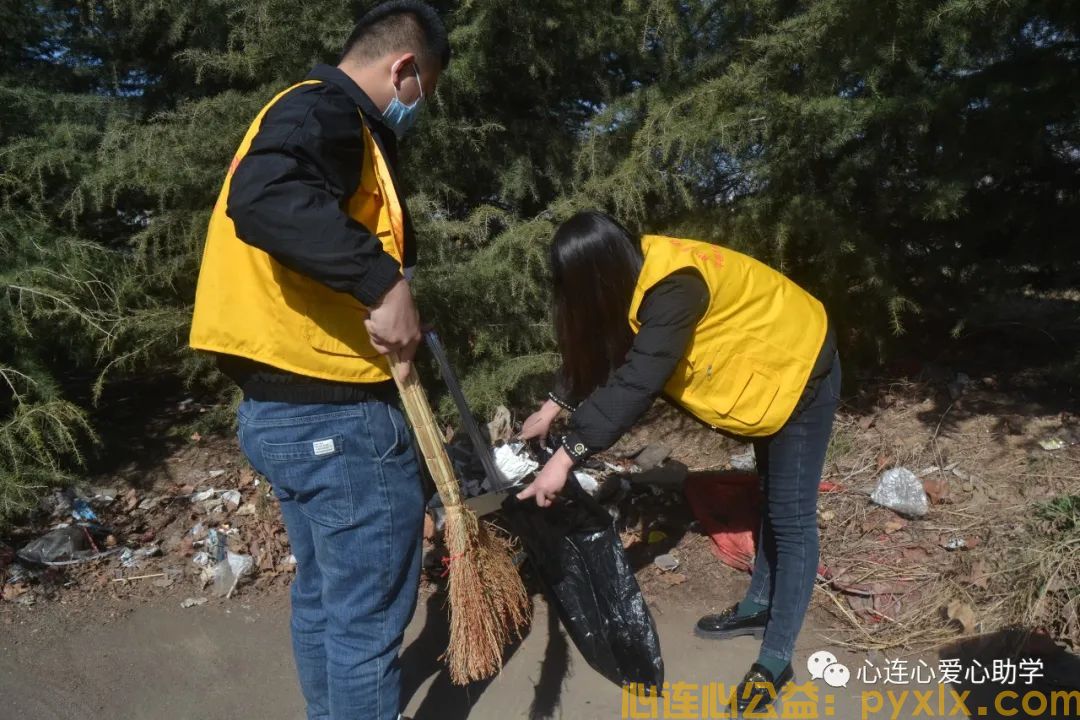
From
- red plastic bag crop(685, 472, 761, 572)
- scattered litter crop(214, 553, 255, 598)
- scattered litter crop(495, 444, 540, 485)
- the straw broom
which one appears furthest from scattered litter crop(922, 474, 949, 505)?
scattered litter crop(214, 553, 255, 598)

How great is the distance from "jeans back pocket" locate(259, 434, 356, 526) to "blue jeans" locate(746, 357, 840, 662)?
1.38 m

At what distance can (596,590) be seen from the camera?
2658 mm

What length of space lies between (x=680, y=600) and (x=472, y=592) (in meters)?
1.32

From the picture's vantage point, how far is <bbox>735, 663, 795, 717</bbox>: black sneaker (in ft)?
8.26

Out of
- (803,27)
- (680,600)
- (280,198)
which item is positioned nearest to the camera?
(280,198)

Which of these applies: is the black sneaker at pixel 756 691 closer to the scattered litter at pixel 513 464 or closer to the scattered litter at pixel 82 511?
the scattered litter at pixel 513 464

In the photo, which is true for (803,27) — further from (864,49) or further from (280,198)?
(280,198)

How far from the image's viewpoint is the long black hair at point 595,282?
7.27ft

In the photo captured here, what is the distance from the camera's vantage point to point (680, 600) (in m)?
3.21

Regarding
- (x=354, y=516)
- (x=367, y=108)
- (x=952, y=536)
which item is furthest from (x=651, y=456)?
(x=367, y=108)

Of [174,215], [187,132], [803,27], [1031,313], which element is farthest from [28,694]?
[1031,313]

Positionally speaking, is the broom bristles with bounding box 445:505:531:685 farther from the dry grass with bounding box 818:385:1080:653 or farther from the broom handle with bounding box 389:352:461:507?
the dry grass with bounding box 818:385:1080:653

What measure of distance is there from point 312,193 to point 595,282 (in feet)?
3.12

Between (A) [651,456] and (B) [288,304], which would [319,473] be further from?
(A) [651,456]
